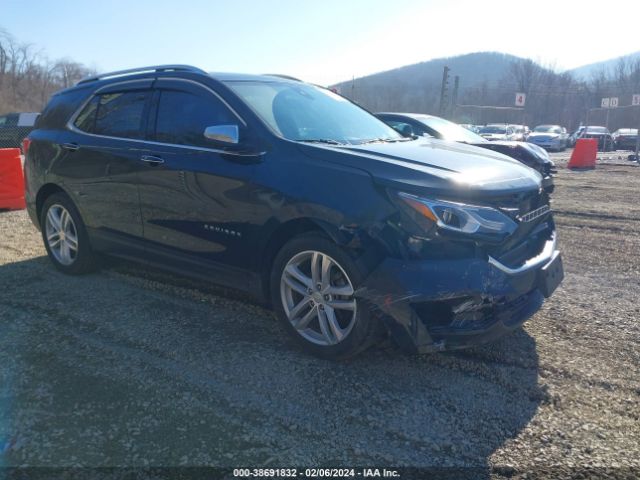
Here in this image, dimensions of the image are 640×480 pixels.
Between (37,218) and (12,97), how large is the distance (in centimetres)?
6137

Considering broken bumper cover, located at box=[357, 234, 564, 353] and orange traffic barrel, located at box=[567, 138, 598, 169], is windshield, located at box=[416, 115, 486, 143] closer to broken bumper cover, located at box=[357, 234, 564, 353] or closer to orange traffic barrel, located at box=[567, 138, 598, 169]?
broken bumper cover, located at box=[357, 234, 564, 353]

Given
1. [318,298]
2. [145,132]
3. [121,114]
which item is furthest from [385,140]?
[121,114]

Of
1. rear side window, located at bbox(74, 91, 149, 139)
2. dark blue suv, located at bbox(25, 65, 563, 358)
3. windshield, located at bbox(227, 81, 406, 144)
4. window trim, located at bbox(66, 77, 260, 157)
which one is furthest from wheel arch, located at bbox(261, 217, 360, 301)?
rear side window, located at bbox(74, 91, 149, 139)

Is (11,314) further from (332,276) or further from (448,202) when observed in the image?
(448,202)

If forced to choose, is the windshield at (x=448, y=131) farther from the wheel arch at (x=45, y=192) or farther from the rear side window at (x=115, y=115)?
the wheel arch at (x=45, y=192)

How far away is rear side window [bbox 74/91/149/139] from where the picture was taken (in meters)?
4.58

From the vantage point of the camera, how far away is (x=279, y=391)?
10.4 ft

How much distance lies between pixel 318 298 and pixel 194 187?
51.7 inches

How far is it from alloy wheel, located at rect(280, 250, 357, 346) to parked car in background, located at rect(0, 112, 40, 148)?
22.3 metres

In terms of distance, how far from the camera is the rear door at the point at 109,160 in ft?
14.9

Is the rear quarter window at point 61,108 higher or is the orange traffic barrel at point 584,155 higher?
the rear quarter window at point 61,108

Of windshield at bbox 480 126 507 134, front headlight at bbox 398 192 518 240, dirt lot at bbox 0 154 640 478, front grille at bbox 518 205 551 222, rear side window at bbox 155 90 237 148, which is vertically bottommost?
dirt lot at bbox 0 154 640 478

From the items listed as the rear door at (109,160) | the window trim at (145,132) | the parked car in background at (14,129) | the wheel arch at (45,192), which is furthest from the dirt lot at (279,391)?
the parked car in background at (14,129)

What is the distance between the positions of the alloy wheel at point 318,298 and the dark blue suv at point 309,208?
1 centimetres
